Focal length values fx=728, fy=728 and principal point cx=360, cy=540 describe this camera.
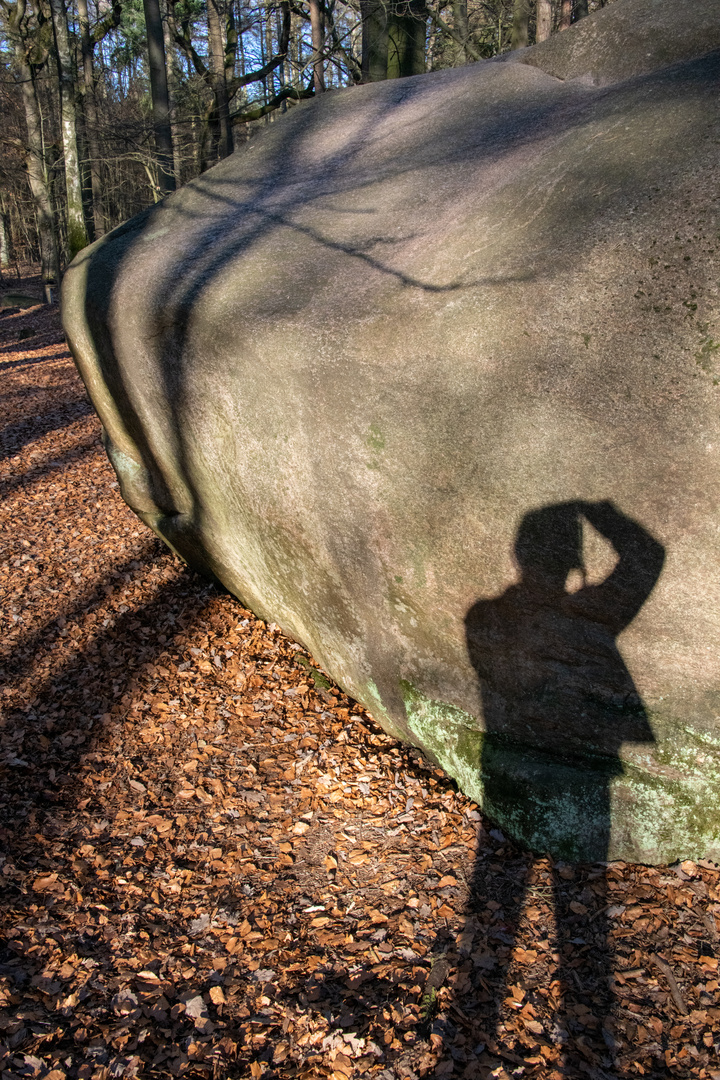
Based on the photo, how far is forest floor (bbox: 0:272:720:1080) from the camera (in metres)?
2.77

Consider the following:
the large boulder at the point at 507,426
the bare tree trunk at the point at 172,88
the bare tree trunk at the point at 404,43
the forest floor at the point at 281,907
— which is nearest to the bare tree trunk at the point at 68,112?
the bare tree trunk at the point at 172,88

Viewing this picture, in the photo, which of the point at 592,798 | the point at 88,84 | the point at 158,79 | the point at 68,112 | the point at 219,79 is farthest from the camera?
the point at 88,84

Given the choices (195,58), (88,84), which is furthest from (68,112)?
(88,84)

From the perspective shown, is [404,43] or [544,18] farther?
[544,18]

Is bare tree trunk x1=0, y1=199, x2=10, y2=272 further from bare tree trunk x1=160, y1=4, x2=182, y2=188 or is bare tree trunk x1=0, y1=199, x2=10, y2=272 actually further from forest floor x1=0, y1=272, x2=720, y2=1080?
forest floor x1=0, y1=272, x2=720, y2=1080

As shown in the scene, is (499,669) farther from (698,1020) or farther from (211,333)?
(211,333)

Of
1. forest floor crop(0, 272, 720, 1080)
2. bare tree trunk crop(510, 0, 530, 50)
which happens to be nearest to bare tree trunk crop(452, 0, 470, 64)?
bare tree trunk crop(510, 0, 530, 50)

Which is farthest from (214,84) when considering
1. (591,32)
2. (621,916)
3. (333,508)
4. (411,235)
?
(621,916)

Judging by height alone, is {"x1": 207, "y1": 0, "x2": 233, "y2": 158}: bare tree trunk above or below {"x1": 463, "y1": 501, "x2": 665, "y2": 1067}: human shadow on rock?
above

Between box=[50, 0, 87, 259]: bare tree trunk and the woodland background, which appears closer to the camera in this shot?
the woodland background

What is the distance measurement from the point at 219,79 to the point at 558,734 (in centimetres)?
1416

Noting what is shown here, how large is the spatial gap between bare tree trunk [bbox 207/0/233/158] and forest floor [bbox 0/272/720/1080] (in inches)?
456

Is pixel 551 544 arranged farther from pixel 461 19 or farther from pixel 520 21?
pixel 461 19

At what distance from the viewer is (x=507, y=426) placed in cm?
304
